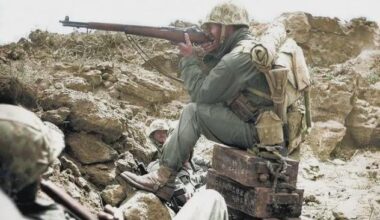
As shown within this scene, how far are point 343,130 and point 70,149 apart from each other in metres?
4.65

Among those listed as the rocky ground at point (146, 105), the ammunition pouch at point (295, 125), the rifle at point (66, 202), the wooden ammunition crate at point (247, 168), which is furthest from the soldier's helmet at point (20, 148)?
the ammunition pouch at point (295, 125)

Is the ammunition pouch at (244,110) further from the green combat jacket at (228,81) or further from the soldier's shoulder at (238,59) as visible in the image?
the soldier's shoulder at (238,59)

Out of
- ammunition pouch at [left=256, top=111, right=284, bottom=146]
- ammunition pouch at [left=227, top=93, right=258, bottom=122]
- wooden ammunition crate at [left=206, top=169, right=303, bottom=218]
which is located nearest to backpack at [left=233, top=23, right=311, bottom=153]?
ammunition pouch at [left=256, top=111, right=284, bottom=146]

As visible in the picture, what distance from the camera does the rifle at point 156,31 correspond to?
498 cm

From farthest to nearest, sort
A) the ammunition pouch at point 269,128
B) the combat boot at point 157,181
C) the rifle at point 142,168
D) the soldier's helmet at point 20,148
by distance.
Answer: the rifle at point 142,168
the combat boot at point 157,181
the ammunition pouch at point 269,128
the soldier's helmet at point 20,148

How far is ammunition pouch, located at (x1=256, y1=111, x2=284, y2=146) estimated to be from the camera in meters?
4.29

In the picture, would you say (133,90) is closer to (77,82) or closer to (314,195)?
(77,82)

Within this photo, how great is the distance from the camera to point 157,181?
4805 mm

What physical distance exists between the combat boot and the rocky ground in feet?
0.33

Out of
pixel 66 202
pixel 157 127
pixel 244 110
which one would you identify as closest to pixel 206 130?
pixel 244 110

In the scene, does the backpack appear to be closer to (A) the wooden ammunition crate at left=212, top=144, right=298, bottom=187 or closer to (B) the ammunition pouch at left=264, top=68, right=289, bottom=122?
(B) the ammunition pouch at left=264, top=68, right=289, bottom=122

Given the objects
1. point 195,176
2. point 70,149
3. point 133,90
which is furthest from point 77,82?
point 195,176

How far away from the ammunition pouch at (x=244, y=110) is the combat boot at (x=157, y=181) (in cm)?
87

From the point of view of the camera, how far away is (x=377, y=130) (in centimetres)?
805
